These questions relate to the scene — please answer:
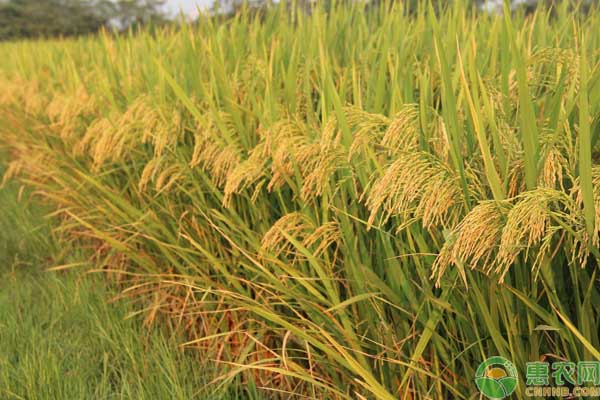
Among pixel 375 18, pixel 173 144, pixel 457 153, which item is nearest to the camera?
pixel 457 153

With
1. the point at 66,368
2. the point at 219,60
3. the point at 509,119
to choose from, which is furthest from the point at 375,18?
the point at 66,368

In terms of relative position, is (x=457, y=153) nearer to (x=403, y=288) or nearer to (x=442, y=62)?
(x=442, y=62)

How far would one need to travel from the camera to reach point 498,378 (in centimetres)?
125

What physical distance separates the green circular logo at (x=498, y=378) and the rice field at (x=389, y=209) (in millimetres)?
25

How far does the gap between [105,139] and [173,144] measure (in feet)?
0.84

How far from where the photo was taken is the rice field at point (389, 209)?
1.12 metres

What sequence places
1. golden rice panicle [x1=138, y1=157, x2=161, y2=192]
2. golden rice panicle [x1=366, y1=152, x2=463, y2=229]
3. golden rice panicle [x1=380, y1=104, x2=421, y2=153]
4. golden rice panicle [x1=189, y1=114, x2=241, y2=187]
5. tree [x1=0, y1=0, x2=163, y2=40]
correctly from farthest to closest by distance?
tree [x1=0, y1=0, x2=163, y2=40] < golden rice panicle [x1=138, y1=157, x2=161, y2=192] < golden rice panicle [x1=189, y1=114, x2=241, y2=187] < golden rice panicle [x1=380, y1=104, x2=421, y2=153] < golden rice panicle [x1=366, y1=152, x2=463, y2=229]

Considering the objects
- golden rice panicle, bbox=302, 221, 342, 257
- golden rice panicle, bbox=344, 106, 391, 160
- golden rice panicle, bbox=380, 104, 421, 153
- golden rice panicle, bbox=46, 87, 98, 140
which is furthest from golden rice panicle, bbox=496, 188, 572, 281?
golden rice panicle, bbox=46, 87, 98, 140

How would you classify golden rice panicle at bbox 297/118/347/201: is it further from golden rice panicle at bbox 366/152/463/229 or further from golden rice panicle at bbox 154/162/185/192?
→ golden rice panicle at bbox 154/162/185/192

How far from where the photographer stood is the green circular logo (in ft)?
4.03

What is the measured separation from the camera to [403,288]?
1.38 metres

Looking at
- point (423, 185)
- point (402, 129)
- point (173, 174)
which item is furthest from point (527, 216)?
point (173, 174)

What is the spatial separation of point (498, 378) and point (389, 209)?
437 millimetres

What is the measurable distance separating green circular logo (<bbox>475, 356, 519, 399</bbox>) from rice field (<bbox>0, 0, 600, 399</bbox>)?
3 centimetres
